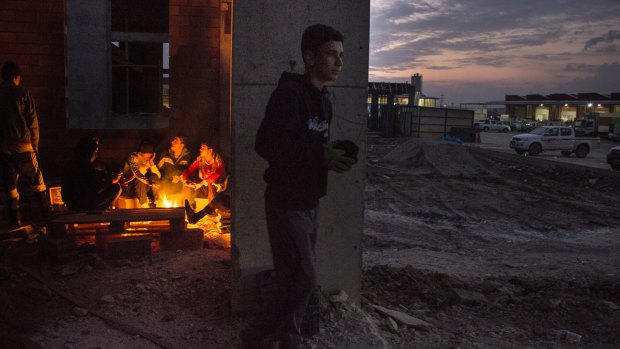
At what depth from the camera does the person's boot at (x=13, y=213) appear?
605 centimetres

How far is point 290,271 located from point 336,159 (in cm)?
75

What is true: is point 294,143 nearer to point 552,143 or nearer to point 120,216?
point 120,216

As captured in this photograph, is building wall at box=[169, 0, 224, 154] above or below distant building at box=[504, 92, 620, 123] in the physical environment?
below

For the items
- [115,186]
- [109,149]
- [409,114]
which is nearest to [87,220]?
[115,186]

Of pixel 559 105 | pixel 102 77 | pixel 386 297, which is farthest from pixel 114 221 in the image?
pixel 559 105

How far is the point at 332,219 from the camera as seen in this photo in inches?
171

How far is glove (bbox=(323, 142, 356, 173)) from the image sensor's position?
119 inches

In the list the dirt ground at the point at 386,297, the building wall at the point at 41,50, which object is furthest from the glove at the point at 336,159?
the building wall at the point at 41,50

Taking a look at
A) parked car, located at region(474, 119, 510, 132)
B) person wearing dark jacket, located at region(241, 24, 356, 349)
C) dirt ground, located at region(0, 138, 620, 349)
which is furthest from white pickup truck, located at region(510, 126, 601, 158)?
parked car, located at region(474, 119, 510, 132)

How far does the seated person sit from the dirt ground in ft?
2.59

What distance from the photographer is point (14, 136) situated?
6.02 meters

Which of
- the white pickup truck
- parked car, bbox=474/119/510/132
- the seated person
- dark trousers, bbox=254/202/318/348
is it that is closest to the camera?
dark trousers, bbox=254/202/318/348

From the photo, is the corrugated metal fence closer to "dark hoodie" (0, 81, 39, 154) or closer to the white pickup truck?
the white pickup truck

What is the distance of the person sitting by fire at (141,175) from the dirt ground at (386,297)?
182 centimetres
